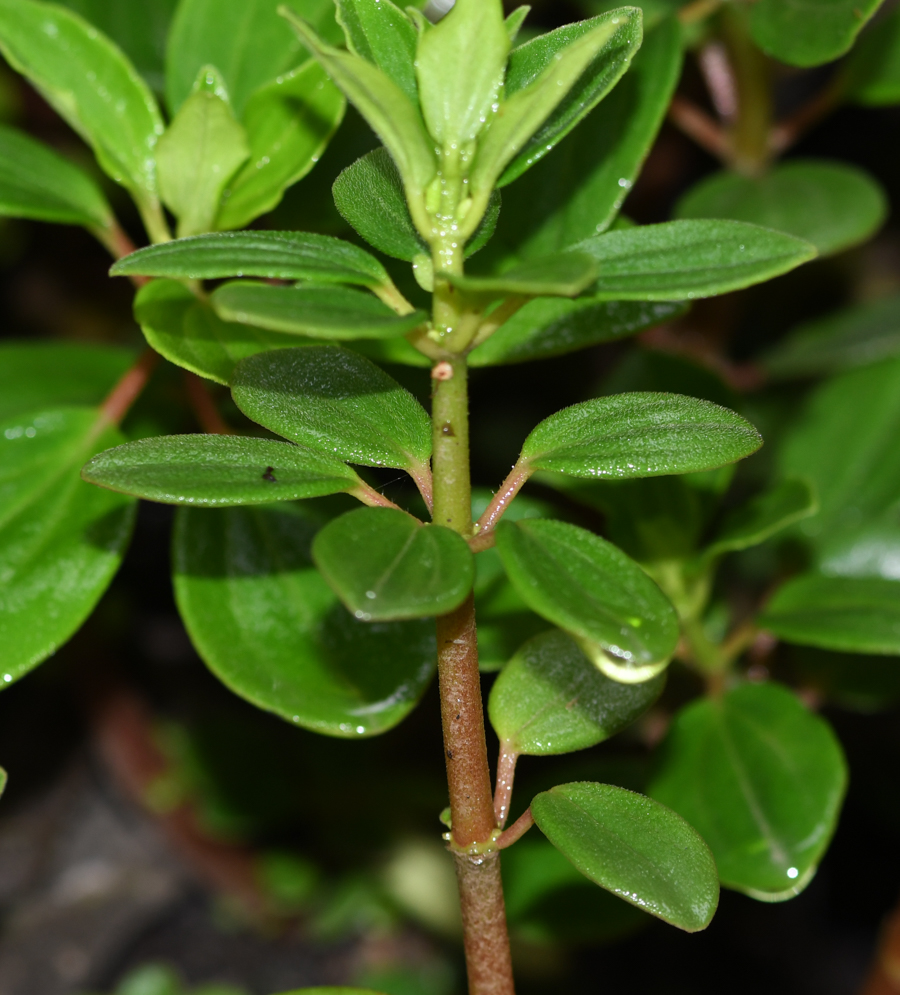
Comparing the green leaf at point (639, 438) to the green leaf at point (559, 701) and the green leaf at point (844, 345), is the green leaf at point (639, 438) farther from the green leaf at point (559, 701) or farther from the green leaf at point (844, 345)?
the green leaf at point (844, 345)

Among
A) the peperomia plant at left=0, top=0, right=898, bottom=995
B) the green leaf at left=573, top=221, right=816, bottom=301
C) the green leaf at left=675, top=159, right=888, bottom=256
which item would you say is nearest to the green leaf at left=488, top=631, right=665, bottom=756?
the peperomia plant at left=0, top=0, right=898, bottom=995

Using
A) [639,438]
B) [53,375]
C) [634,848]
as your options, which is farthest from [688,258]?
[53,375]

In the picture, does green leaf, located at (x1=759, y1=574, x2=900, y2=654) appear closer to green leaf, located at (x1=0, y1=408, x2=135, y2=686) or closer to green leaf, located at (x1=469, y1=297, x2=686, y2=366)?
green leaf, located at (x1=469, y1=297, x2=686, y2=366)

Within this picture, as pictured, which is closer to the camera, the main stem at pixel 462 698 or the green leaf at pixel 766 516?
the main stem at pixel 462 698

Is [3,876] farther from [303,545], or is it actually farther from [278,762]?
[303,545]

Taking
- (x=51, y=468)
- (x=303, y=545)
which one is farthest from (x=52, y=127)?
(x=303, y=545)

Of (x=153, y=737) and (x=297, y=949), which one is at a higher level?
(x=153, y=737)

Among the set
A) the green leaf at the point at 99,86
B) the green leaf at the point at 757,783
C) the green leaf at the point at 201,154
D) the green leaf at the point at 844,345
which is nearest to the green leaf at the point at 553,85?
the green leaf at the point at 201,154
